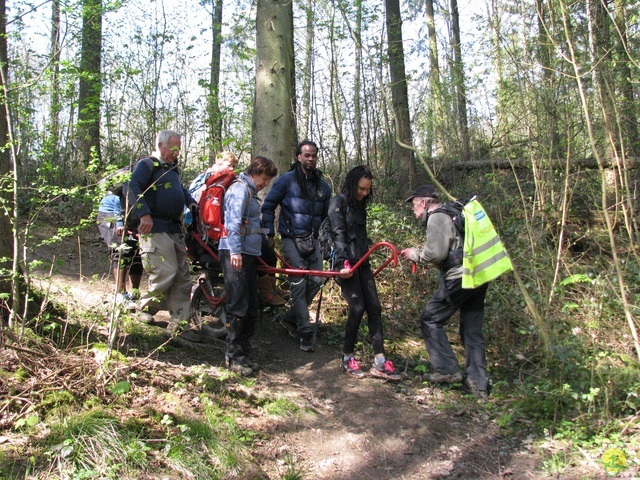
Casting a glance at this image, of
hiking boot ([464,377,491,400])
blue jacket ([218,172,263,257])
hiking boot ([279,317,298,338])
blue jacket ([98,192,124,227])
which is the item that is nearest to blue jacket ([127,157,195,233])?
blue jacket ([218,172,263,257])

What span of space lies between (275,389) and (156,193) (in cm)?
221

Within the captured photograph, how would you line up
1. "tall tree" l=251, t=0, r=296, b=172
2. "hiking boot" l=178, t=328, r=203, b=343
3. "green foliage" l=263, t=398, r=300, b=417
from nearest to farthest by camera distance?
"green foliage" l=263, t=398, r=300, b=417, "hiking boot" l=178, t=328, r=203, b=343, "tall tree" l=251, t=0, r=296, b=172

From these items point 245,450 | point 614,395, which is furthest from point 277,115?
point 614,395

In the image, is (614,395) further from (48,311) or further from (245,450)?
(48,311)

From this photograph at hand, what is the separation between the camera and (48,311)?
4523 mm

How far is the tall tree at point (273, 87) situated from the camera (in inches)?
273

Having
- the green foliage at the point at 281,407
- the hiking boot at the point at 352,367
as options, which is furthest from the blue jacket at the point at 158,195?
the hiking boot at the point at 352,367

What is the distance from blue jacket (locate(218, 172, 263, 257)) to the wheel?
961 millimetres

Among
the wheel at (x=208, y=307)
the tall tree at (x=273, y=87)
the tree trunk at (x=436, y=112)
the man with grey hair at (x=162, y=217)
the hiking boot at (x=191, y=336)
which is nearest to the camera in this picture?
the man with grey hair at (x=162, y=217)

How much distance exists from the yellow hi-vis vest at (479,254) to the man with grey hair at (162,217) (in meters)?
2.79

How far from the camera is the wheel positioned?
19.1 ft

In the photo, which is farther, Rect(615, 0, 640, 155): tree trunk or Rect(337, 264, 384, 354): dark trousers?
Rect(615, 0, 640, 155): tree trunk

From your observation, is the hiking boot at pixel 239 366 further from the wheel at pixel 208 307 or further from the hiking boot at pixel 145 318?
the hiking boot at pixel 145 318

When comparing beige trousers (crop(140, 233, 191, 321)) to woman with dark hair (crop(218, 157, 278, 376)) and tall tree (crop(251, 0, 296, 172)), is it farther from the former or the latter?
tall tree (crop(251, 0, 296, 172))
